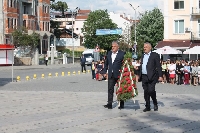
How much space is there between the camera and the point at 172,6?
57.0 metres

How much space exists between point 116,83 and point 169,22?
1737 inches

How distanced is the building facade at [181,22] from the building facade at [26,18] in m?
23.3

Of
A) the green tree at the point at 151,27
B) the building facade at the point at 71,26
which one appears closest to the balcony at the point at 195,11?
the green tree at the point at 151,27

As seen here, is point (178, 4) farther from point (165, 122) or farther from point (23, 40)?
Result: point (165, 122)

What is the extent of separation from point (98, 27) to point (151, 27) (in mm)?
18095

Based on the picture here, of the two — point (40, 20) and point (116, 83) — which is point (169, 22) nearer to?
point (40, 20)

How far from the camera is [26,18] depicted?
253 feet

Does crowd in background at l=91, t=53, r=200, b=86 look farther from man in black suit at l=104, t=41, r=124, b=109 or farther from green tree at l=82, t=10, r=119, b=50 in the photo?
green tree at l=82, t=10, r=119, b=50

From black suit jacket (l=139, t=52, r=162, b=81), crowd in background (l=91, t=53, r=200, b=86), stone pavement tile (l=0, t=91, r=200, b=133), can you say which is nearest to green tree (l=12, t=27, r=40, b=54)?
crowd in background (l=91, t=53, r=200, b=86)

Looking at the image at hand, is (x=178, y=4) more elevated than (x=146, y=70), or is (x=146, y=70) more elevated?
(x=178, y=4)

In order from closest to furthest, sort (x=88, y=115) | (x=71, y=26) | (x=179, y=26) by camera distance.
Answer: (x=88, y=115), (x=179, y=26), (x=71, y=26)

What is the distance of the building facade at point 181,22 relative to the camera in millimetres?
55844

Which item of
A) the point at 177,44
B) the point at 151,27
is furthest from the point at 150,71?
the point at 151,27

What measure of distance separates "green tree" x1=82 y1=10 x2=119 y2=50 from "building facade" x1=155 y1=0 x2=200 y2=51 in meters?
35.9
